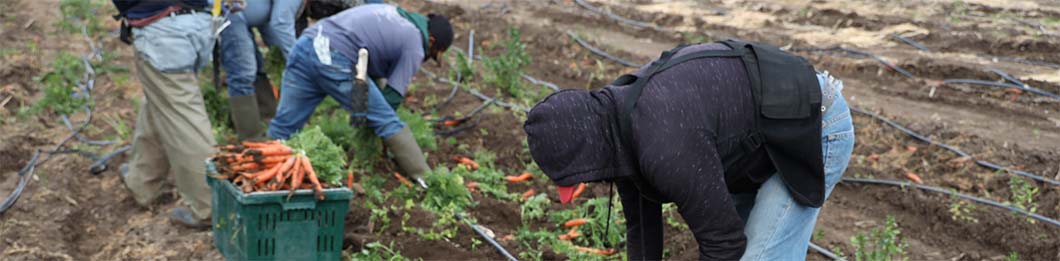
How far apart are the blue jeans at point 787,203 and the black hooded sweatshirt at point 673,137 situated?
0.15 m

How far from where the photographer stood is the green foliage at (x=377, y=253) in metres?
5.43

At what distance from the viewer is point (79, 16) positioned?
1195 centimetres

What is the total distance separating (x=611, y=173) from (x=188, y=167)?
140 inches

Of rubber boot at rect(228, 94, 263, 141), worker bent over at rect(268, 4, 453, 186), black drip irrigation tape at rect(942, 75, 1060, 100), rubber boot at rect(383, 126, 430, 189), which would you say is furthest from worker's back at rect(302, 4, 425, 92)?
black drip irrigation tape at rect(942, 75, 1060, 100)

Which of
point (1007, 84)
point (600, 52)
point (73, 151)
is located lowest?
point (600, 52)

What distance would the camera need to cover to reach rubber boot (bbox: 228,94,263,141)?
7.39 metres

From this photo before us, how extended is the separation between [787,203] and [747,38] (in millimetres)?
8580

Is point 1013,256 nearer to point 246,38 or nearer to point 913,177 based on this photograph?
point 913,177

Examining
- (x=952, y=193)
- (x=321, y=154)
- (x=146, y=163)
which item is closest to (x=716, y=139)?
(x=321, y=154)

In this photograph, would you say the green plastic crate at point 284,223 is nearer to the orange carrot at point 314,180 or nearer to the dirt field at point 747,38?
the orange carrot at point 314,180

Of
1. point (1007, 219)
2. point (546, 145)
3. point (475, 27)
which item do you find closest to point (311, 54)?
point (546, 145)

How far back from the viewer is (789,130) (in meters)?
3.13

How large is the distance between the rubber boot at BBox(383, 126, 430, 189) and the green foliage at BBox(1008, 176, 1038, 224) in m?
3.44

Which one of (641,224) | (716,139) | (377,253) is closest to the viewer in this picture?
(716,139)
